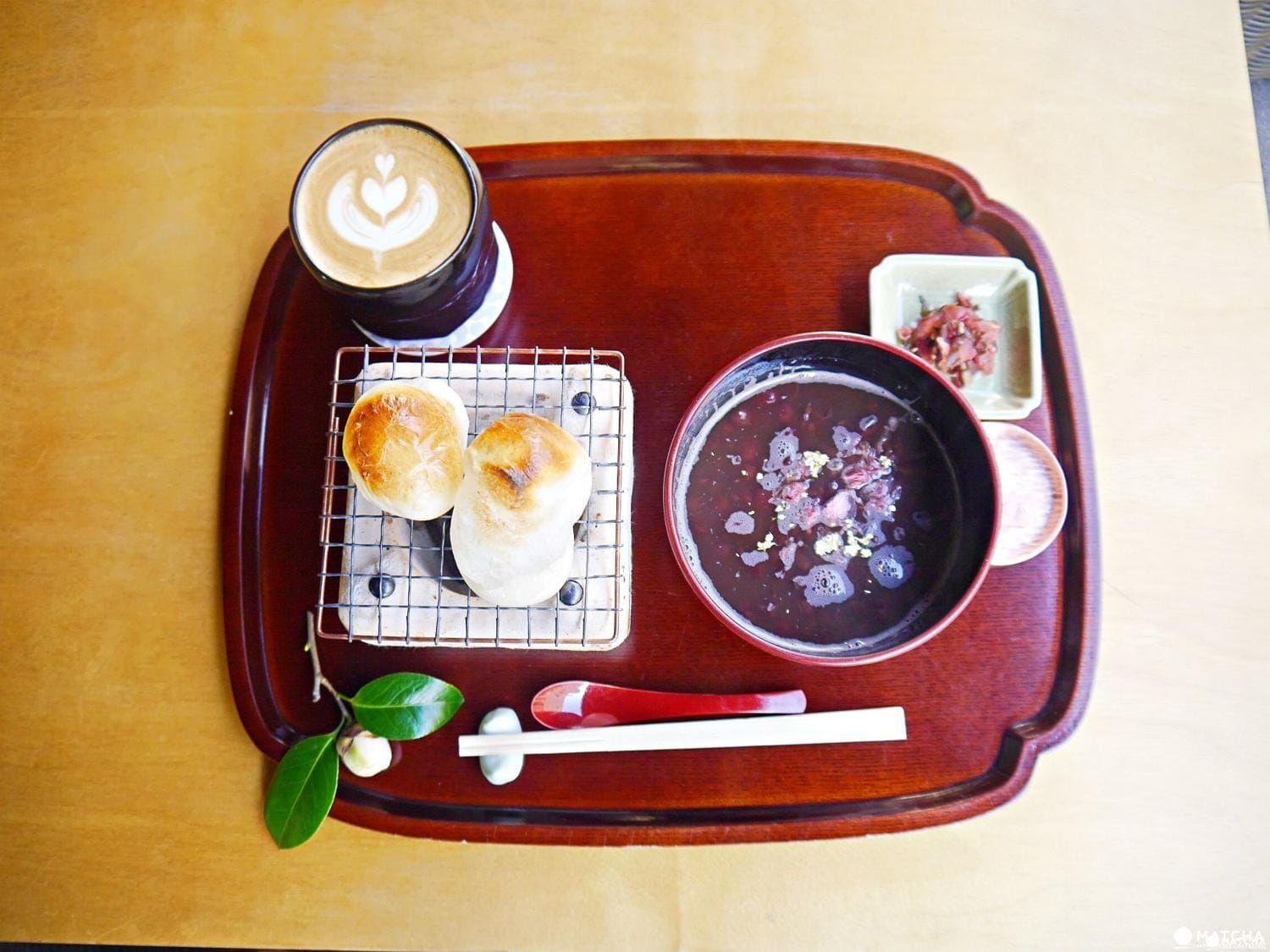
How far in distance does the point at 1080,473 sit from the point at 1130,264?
1.04 feet

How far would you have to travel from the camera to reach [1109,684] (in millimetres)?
954

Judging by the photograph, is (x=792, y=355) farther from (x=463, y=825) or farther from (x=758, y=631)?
(x=463, y=825)

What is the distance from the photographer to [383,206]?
83 cm

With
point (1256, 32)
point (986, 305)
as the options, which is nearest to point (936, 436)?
point (986, 305)

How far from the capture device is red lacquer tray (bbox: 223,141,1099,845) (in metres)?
0.91

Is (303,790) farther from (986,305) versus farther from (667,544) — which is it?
(986,305)

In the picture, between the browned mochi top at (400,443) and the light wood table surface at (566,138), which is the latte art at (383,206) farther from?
the light wood table surface at (566,138)

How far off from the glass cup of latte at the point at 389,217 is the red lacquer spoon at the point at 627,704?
18.8 inches

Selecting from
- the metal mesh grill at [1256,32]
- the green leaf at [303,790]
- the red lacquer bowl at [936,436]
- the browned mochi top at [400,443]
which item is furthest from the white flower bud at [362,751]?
the metal mesh grill at [1256,32]

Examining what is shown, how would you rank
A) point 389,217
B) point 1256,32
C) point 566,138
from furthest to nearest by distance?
point 1256,32
point 566,138
point 389,217

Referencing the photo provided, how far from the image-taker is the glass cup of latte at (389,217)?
81cm

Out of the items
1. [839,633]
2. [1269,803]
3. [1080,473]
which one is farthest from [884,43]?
[1269,803]

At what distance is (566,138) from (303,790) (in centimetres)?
91

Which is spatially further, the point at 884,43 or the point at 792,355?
the point at 884,43
